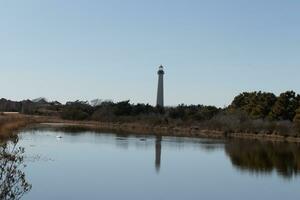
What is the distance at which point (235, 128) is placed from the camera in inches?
2060

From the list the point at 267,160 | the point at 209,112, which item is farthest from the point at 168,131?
the point at 267,160

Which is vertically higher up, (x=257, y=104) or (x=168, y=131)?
(x=257, y=104)

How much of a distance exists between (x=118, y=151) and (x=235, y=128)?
25.6m

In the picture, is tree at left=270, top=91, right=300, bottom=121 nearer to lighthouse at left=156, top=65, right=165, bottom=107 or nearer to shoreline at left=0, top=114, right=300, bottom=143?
shoreline at left=0, top=114, right=300, bottom=143

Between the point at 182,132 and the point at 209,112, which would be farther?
the point at 209,112

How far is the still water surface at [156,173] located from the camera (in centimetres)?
1542

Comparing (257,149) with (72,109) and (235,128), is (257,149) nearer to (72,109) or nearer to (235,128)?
(235,128)

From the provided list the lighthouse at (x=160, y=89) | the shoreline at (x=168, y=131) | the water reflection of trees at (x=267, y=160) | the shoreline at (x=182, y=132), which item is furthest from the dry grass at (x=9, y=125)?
the lighthouse at (x=160, y=89)

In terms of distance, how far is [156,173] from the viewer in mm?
20016

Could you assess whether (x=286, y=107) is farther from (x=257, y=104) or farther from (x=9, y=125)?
(x=9, y=125)

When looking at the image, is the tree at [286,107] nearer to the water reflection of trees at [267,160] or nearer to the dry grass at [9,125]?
the water reflection of trees at [267,160]

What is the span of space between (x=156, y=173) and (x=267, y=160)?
10.4 m

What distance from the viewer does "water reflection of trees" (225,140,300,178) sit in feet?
77.6

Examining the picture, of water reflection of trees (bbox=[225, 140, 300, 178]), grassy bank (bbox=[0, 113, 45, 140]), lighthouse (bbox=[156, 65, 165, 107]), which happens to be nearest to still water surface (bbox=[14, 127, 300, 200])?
water reflection of trees (bbox=[225, 140, 300, 178])
